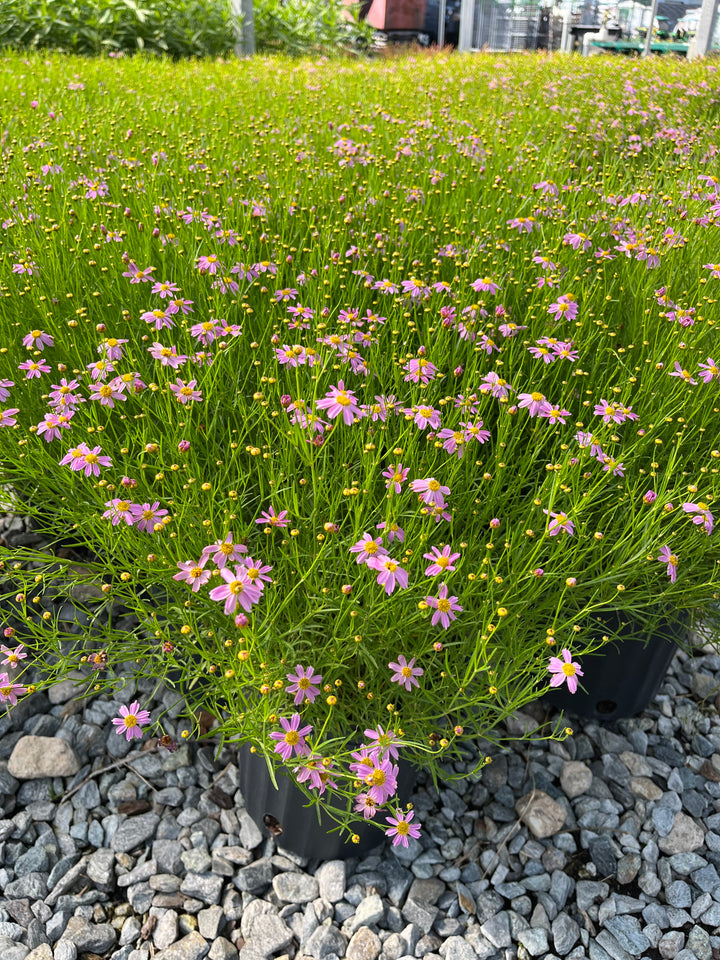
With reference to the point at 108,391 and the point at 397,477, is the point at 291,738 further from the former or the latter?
the point at 108,391

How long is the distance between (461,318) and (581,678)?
3.81 feet

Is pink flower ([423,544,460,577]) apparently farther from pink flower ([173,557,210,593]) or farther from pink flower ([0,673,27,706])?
pink flower ([0,673,27,706])

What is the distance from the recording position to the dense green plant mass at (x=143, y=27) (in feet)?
28.8

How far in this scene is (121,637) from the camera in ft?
6.13

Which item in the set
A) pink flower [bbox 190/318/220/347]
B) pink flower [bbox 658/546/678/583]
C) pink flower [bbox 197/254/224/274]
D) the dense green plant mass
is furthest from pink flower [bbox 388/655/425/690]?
the dense green plant mass

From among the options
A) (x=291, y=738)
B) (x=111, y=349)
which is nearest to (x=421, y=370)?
(x=111, y=349)

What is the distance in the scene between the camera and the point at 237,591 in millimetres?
1372

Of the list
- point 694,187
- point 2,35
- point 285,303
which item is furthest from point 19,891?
point 2,35

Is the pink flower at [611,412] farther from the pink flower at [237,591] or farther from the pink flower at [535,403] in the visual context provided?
the pink flower at [237,591]

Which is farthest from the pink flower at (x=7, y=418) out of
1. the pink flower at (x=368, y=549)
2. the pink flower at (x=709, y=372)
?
the pink flower at (x=709, y=372)

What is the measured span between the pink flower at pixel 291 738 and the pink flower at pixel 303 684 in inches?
1.8

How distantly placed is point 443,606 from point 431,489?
25 centimetres

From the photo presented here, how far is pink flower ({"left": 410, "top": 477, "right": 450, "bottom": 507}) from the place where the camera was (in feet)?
5.08

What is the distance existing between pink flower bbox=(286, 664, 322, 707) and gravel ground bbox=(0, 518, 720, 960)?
2.07ft
